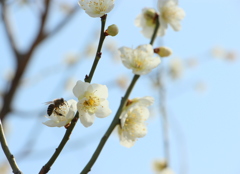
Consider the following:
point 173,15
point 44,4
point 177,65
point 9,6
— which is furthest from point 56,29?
point 173,15

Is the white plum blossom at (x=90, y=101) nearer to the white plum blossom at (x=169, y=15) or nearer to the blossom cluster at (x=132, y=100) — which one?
the blossom cluster at (x=132, y=100)

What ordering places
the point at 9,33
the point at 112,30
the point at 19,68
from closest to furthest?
the point at 112,30 → the point at 19,68 → the point at 9,33

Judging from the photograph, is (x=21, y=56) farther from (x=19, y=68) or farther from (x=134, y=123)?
(x=134, y=123)

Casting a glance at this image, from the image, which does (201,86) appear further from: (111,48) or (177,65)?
(111,48)

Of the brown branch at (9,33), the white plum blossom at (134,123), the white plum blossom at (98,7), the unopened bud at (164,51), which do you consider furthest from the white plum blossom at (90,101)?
the brown branch at (9,33)

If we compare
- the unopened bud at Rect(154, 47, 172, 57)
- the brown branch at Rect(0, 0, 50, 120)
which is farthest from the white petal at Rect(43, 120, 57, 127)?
the brown branch at Rect(0, 0, 50, 120)

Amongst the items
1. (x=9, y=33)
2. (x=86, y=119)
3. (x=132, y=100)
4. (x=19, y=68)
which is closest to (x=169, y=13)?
(x=132, y=100)
